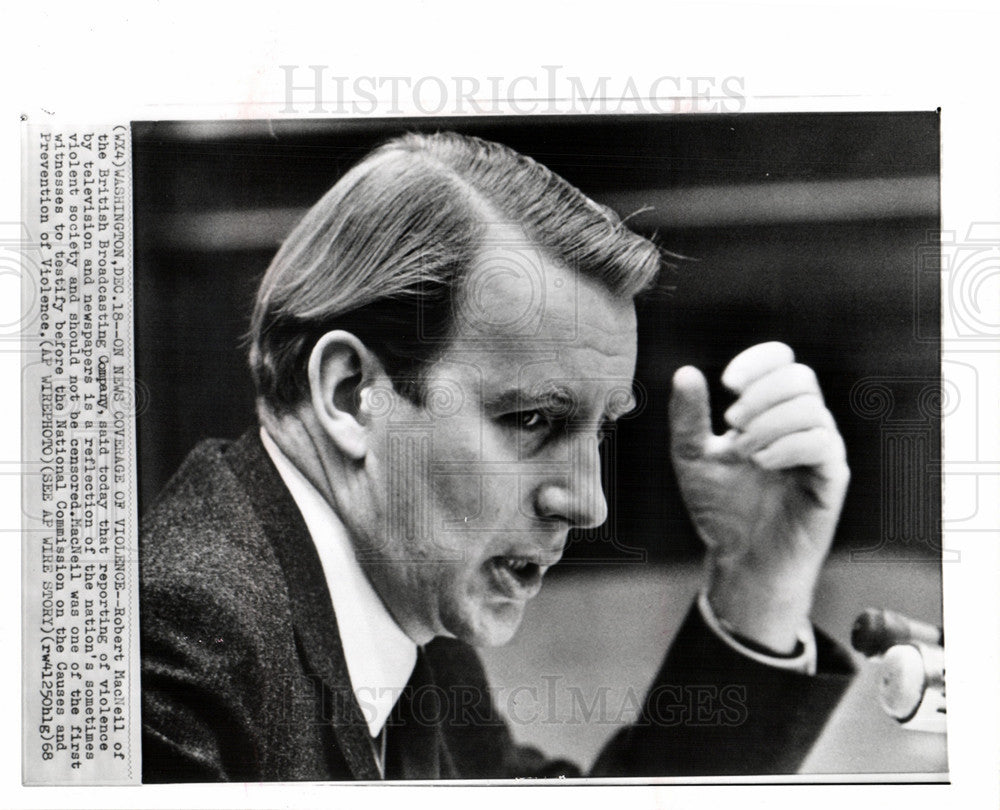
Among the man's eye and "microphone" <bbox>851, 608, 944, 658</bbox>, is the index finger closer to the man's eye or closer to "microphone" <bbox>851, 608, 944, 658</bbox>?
the man's eye

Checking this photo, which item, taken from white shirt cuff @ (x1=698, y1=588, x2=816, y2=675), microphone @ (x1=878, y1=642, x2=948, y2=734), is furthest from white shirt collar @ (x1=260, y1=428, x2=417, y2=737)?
microphone @ (x1=878, y1=642, x2=948, y2=734)

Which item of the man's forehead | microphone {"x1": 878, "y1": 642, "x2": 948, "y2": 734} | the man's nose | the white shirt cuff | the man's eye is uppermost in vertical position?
the man's forehead

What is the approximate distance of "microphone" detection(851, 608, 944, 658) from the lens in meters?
1.69

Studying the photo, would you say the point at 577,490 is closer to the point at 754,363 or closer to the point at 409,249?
the point at 754,363

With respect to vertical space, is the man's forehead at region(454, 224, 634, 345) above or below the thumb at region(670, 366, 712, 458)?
above

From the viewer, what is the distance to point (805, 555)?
1681 mm

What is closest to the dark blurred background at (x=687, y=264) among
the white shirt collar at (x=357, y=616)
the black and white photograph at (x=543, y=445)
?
the black and white photograph at (x=543, y=445)

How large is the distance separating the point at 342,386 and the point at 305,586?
45 centimetres

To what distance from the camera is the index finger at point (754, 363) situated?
1.67 metres

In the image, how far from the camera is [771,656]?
66.0 inches

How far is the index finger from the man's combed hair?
277mm

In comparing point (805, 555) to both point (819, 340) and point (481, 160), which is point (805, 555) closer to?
point (819, 340)

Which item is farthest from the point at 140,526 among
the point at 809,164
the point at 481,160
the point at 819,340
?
the point at 809,164

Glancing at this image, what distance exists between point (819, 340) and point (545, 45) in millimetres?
922
